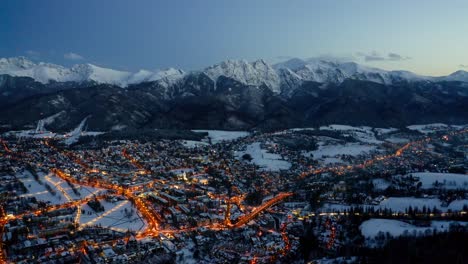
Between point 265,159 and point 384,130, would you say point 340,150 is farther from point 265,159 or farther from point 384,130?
point 384,130

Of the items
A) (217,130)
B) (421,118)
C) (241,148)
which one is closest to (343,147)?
(241,148)

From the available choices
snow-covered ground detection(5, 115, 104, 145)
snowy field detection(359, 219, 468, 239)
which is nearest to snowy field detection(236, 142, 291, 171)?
snowy field detection(359, 219, 468, 239)

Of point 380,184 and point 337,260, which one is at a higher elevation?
point 337,260

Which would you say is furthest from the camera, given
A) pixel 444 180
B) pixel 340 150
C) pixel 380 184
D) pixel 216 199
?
pixel 340 150


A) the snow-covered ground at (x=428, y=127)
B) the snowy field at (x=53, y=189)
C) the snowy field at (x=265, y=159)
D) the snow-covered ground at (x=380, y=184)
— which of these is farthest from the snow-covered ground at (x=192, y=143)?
the snow-covered ground at (x=428, y=127)

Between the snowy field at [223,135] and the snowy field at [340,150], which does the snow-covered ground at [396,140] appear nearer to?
the snowy field at [340,150]

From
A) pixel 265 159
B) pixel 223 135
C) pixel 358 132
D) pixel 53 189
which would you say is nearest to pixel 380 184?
pixel 265 159
